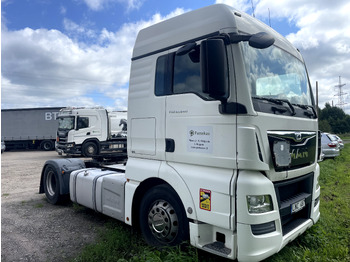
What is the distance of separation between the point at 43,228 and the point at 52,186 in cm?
178

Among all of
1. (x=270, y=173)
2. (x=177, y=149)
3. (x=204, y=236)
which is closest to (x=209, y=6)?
(x=177, y=149)

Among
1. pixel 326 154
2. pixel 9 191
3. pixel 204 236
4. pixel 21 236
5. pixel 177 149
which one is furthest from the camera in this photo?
pixel 326 154

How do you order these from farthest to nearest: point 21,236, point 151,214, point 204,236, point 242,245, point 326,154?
point 326,154 → point 21,236 → point 151,214 → point 204,236 → point 242,245

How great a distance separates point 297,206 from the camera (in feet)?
10.8

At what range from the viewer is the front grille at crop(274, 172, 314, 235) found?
3.06 metres

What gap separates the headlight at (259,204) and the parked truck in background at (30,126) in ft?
80.1

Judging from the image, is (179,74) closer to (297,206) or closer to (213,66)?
(213,66)

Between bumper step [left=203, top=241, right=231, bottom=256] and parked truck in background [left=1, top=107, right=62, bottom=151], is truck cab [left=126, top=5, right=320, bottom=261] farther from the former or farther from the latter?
parked truck in background [left=1, top=107, right=62, bottom=151]

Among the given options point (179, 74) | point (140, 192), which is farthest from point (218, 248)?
point (179, 74)

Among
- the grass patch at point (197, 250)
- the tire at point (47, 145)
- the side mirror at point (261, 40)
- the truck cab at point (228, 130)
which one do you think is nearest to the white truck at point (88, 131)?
the tire at point (47, 145)

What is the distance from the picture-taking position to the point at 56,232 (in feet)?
15.0

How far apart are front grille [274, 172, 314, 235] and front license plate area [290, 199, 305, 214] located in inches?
1.3

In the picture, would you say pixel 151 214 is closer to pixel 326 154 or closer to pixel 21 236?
pixel 21 236

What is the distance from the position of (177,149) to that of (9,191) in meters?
6.56
